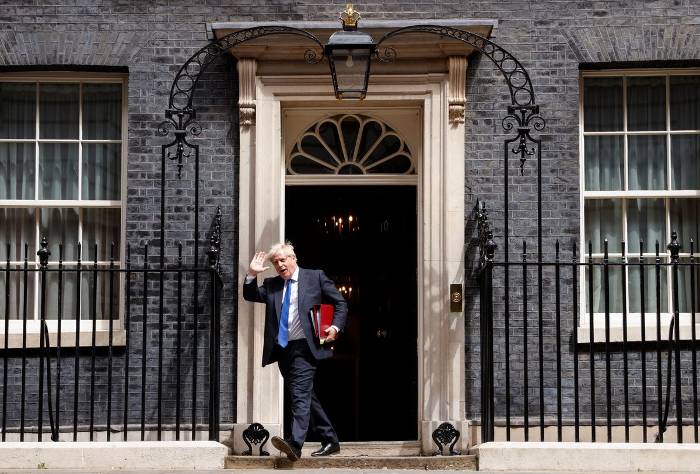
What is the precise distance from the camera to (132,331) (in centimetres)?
1088

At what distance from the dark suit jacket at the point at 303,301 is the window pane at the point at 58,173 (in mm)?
2302

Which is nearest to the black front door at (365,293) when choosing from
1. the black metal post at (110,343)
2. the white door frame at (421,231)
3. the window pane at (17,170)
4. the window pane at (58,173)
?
the white door frame at (421,231)

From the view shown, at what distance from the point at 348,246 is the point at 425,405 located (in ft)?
9.60

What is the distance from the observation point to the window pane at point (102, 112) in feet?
37.2

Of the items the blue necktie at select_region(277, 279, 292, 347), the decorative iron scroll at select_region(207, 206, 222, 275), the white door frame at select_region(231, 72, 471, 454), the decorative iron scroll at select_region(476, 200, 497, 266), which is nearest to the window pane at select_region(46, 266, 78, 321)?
the decorative iron scroll at select_region(207, 206, 222, 275)

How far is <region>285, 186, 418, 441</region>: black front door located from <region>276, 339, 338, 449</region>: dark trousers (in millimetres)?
2753

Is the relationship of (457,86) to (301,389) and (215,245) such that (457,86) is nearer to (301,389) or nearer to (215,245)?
(215,245)

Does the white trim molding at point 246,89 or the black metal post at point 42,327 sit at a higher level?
the white trim molding at point 246,89

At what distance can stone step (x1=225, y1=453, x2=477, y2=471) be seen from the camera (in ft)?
32.4

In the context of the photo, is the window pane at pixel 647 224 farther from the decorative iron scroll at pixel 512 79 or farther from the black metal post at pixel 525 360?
the black metal post at pixel 525 360

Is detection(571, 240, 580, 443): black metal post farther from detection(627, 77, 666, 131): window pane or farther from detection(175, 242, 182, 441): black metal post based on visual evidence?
detection(175, 242, 182, 441): black metal post

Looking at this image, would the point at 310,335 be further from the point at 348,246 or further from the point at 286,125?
the point at 348,246

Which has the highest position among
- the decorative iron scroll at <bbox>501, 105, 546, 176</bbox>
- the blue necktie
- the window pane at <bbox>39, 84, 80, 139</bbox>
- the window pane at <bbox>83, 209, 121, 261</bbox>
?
the window pane at <bbox>39, 84, 80, 139</bbox>

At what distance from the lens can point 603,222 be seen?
36.9ft
